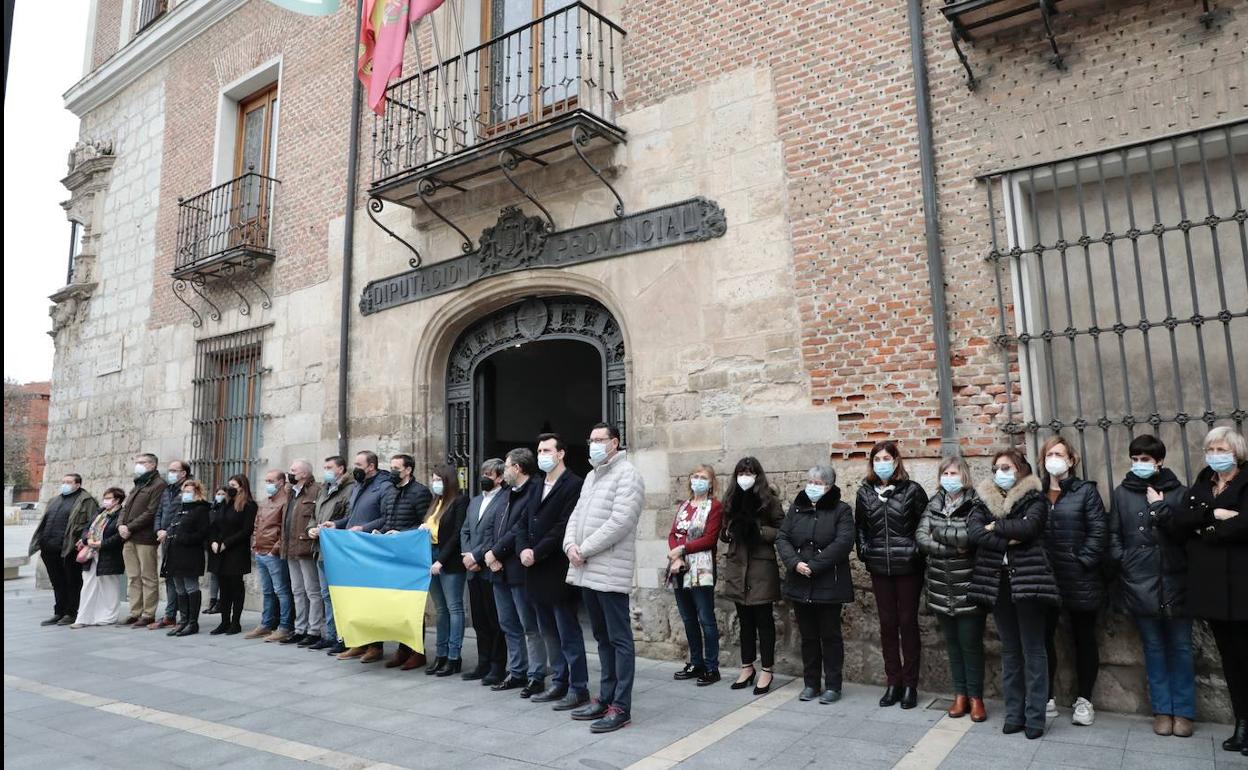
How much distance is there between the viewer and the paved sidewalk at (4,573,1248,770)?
468cm

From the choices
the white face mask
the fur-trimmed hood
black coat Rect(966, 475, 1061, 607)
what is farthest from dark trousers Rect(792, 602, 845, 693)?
the white face mask

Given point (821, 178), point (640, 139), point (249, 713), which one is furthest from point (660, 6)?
point (249, 713)

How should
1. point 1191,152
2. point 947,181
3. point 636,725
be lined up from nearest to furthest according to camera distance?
point 636,725 < point 1191,152 < point 947,181

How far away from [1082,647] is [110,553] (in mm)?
9836

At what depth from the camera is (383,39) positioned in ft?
30.0

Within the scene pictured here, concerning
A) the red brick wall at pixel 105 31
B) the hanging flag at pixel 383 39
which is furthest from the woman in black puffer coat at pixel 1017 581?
the red brick wall at pixel 105 31

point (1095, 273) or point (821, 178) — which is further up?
point (821, 178)

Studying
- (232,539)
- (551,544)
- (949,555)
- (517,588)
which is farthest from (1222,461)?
(232,539)

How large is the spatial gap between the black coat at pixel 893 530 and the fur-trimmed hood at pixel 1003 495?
431 mm

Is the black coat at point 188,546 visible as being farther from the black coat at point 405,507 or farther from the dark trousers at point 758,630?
the dark trousers at point 758,630

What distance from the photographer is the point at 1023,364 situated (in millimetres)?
6105

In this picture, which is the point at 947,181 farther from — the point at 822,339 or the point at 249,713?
the point at 249,713

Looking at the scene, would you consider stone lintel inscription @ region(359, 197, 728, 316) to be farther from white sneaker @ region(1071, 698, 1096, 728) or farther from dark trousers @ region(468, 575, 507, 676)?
white sneaker @ region(1071, 698, 1096, 728)

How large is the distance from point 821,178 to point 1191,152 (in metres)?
2.49
